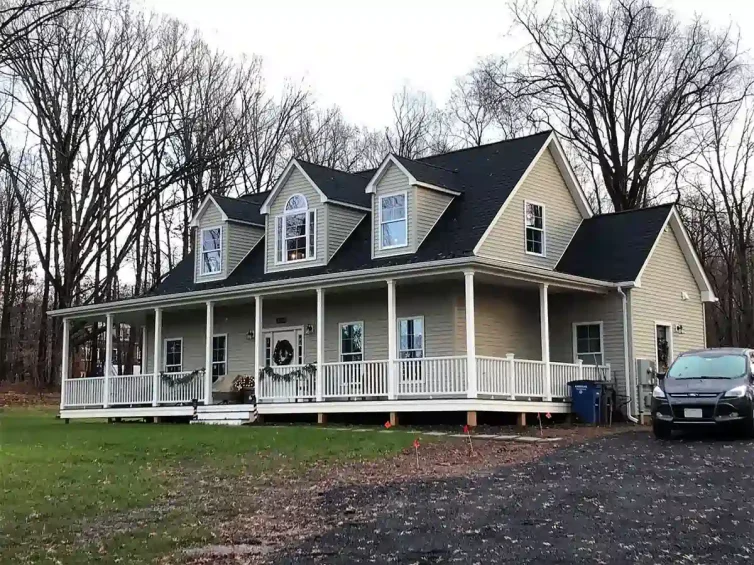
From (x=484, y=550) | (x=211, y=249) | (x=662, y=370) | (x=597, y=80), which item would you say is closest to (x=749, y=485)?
(x=484, y=550)

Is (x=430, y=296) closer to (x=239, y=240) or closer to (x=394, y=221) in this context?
(x=394, y=221)

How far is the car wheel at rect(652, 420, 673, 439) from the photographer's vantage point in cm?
1647

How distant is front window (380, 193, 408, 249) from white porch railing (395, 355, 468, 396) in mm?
3376

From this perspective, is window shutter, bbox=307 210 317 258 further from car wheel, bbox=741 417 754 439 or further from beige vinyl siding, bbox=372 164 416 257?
car wheel, bbox=741 417 754 439

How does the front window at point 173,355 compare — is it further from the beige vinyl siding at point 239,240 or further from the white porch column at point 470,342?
the white porch column at point 470,342

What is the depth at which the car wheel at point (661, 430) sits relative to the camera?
16469 millimetres

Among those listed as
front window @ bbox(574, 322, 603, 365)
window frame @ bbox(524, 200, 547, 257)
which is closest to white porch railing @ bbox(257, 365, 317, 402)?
window frame @ bbox(524, 200, 547, 257)

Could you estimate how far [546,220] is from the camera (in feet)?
78.7

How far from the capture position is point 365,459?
1407cm

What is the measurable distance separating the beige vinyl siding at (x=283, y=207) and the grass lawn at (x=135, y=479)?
5.96 meters

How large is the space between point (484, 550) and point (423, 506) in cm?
221

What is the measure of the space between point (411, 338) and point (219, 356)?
7.18m

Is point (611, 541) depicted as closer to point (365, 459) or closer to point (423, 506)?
point (423, 506)

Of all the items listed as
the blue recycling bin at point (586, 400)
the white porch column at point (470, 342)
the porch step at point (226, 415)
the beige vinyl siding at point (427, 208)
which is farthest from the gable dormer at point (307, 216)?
the blue recycling bin at point (586, 400)
